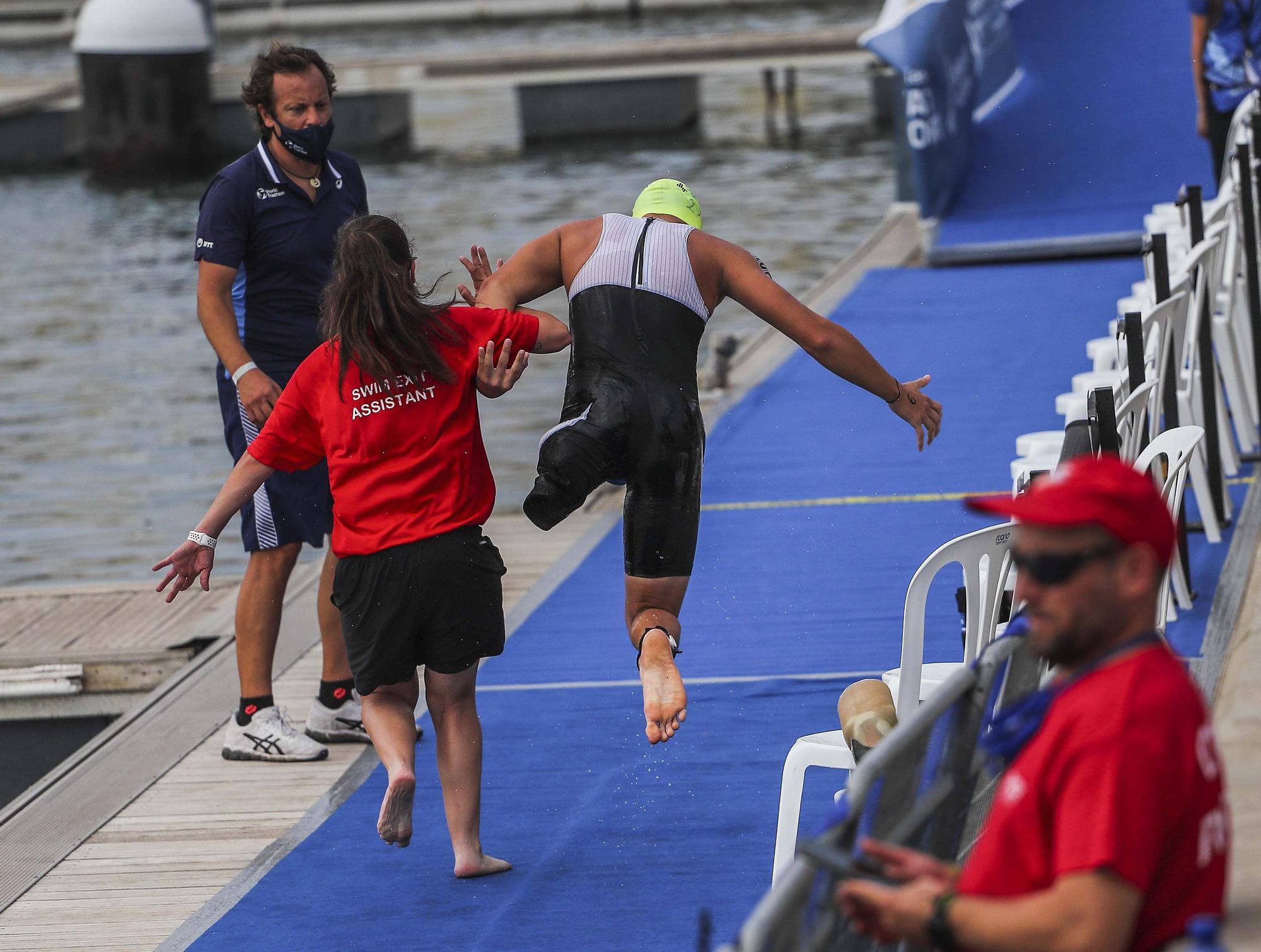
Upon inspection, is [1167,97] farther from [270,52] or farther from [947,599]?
[270,52]

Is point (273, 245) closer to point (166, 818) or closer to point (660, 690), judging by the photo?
point (166, 818)

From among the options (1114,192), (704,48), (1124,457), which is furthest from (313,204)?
(704,48)

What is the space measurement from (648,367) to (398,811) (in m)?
1.32

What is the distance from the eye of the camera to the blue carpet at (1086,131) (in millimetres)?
14508

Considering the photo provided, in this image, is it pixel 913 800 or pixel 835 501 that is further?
pixel 835 501

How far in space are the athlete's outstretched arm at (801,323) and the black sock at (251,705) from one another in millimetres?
2014

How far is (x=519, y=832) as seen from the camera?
201 inches

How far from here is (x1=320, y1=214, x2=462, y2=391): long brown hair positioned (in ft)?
14.5

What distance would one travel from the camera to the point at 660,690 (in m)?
4.65

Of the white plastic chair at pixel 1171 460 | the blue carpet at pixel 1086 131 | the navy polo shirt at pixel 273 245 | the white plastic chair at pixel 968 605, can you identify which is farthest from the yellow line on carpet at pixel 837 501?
the blue carpet at pixel 1086 131

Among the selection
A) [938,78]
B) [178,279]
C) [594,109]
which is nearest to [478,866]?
[938,78]

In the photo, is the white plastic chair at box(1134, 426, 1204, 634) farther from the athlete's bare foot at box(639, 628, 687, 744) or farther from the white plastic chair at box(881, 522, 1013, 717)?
the athlete's bare foot at box(639, 628, 687, 744)

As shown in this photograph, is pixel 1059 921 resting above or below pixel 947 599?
above

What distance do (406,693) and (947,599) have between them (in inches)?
106
